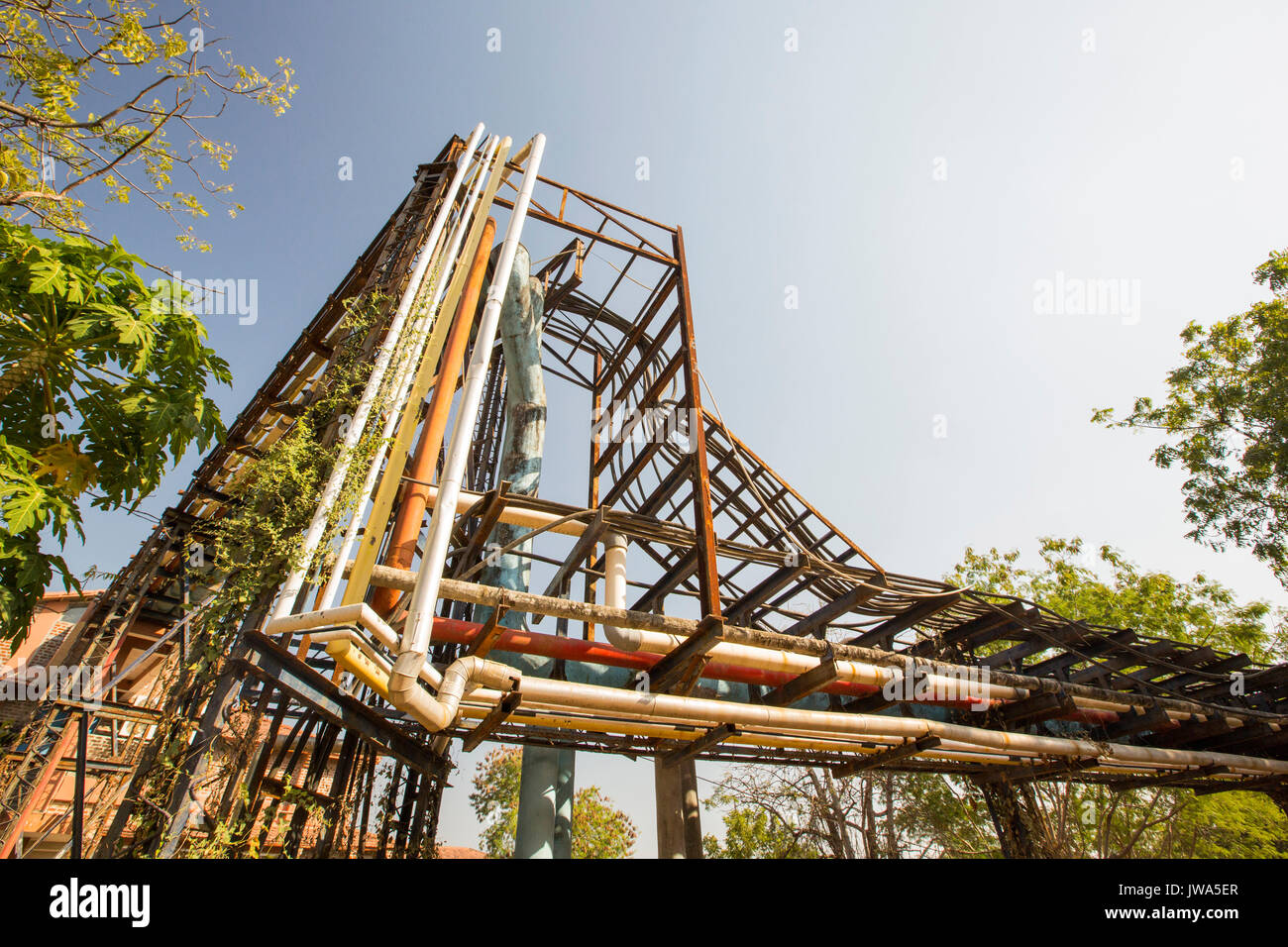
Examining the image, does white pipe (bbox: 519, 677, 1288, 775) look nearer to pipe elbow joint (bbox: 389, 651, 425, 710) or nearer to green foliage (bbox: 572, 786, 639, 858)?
pipe elbow joint (bbox: 389, 651, 425, 710)

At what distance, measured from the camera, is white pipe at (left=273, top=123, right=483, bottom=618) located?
404 cm

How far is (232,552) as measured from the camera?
4543 mm

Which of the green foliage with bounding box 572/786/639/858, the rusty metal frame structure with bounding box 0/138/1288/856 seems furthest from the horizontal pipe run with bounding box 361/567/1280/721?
the green foliage with bounding box 572/786/639/858

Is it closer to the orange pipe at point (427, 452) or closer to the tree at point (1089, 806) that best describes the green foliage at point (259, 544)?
the orange pipe at point (427, 452)

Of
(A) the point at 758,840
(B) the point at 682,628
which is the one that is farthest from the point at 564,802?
(A) the point at 758,840

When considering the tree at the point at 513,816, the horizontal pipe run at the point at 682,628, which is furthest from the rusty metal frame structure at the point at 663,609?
the tree at the point at 513,816

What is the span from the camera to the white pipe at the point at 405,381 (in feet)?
13.7

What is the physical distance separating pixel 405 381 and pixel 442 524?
166 cm

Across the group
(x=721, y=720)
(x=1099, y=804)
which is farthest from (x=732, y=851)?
(x=721, y=720)

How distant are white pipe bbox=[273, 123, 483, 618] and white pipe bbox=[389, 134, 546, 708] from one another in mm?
840

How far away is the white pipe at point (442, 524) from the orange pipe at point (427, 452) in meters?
0.64
